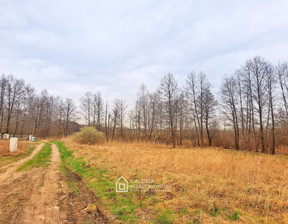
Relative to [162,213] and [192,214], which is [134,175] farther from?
[192,214]

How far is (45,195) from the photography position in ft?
14.0

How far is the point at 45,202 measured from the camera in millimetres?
3811

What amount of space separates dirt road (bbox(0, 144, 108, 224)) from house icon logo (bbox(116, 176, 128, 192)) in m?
0.84

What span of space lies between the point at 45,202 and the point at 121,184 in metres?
2.23

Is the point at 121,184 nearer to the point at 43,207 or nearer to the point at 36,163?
the point at 43,207

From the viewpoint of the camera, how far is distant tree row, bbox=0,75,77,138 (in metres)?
32.4

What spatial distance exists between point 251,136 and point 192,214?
985 inches

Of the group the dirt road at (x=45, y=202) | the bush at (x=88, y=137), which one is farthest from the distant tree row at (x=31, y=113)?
the dirt road at (x=45, y=202)

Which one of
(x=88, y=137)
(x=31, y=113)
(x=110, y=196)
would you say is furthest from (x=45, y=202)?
(x=31, y=113)

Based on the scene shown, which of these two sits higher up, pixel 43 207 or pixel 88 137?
pixel 88 137

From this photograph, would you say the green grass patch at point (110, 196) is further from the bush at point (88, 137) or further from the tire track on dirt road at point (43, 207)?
the bush at point (88, 137)

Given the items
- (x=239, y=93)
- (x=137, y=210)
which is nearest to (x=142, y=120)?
(x=239, y=93)

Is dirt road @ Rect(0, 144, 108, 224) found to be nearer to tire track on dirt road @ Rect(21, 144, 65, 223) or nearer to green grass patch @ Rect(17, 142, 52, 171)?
tire track on dirt road @ Rect(21, 144, 65, 223)

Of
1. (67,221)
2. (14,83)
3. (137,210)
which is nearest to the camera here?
(67,221)
